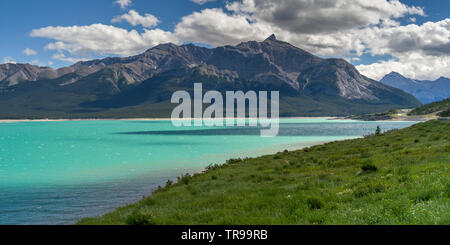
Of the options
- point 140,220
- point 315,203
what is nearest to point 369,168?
point 315,203

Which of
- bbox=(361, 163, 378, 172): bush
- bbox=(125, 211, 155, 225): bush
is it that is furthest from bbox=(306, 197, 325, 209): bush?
bbox=(361, 163, 378, 172): bush

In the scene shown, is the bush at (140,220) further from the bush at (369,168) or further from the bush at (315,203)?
the bush at (369,168)

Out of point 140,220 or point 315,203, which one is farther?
point 315,203

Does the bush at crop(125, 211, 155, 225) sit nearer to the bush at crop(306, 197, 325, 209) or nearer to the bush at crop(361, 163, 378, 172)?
the bush at crop(306, 197, 325, 209)

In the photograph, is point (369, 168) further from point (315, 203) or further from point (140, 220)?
point (140, 220)

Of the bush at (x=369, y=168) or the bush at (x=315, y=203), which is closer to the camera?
the bush at (x=315, y=203)

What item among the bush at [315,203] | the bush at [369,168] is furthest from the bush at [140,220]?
the bush at [369,168]

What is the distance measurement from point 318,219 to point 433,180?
6.32 meters

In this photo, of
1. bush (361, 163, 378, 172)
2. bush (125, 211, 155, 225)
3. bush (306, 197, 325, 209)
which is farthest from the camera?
bush (361, 163, 378, 172)

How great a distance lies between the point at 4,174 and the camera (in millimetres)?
44125

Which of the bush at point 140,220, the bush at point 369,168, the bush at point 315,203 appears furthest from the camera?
the bush at point 369,168

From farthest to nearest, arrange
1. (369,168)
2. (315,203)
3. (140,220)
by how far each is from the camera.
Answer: (369,168) < (315,203) < (140,220)
